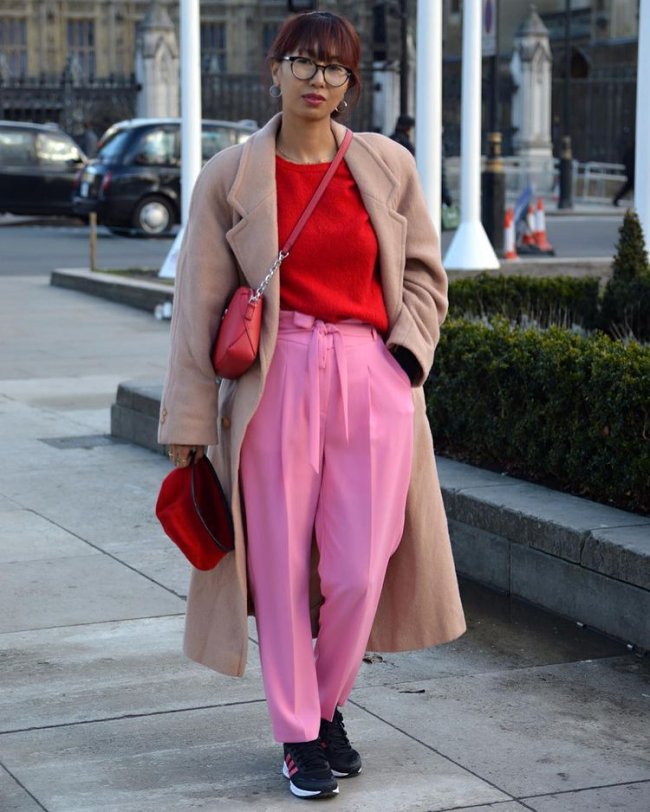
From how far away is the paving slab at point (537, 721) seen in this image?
13.7ft

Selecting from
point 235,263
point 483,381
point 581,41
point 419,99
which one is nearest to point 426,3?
point 419,99

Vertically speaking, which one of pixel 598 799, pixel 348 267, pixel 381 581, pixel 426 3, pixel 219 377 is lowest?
pixel 598 799

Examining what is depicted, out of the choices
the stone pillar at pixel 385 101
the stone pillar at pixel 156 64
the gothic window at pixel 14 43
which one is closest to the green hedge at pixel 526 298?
the stone pillar at pixel 385 101

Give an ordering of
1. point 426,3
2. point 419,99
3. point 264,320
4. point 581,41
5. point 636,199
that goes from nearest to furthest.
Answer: point 264,320, point 636,199, point 426,3, point 419,99, point 581,41

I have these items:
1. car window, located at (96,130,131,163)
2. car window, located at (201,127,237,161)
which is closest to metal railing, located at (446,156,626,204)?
car window, located at (201,127,237,161)

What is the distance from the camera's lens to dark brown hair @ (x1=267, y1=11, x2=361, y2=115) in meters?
3.82

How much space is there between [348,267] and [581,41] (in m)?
48.0

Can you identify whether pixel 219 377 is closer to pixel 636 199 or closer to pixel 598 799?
pixel 598 799

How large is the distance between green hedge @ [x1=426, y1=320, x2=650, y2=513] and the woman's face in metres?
2.21

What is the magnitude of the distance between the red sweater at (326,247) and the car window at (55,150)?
23.7m

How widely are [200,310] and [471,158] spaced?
1146 centimetres

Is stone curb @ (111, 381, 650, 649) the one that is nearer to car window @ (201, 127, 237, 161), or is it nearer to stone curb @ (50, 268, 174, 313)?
stone curb @ (50, 268, 174, 313)

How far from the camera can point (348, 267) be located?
3904 millimetres

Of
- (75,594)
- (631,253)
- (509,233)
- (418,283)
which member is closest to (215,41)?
(509,233)
